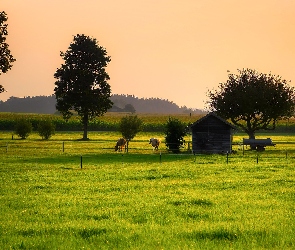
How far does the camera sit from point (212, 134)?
59812 millimetres

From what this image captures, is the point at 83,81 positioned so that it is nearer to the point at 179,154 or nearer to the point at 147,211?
the point at 179,154

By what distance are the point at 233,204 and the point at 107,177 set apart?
36.6 feet

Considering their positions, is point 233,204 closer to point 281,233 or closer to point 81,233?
point 281,233

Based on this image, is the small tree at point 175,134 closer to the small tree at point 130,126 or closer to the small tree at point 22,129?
the small tree at point 130,126

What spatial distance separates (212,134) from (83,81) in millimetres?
41910

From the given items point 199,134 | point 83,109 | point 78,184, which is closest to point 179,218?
point 78,184

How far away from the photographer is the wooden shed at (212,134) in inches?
2341

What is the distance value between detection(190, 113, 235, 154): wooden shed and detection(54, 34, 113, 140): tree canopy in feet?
123

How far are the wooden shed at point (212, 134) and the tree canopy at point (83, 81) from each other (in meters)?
37.6

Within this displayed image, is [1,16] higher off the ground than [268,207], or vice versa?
[1,16]

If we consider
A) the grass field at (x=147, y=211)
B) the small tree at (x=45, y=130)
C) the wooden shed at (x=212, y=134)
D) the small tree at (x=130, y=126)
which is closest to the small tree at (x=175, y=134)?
the wooden shed at (x=212, y=134)

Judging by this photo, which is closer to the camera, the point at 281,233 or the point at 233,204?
the point at 281,233

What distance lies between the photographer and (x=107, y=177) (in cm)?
2902

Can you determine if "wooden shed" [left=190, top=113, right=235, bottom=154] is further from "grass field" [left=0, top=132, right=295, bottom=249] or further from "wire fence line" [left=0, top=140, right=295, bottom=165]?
"grass field" [left=0, top=132, right=295, bottom=249]
